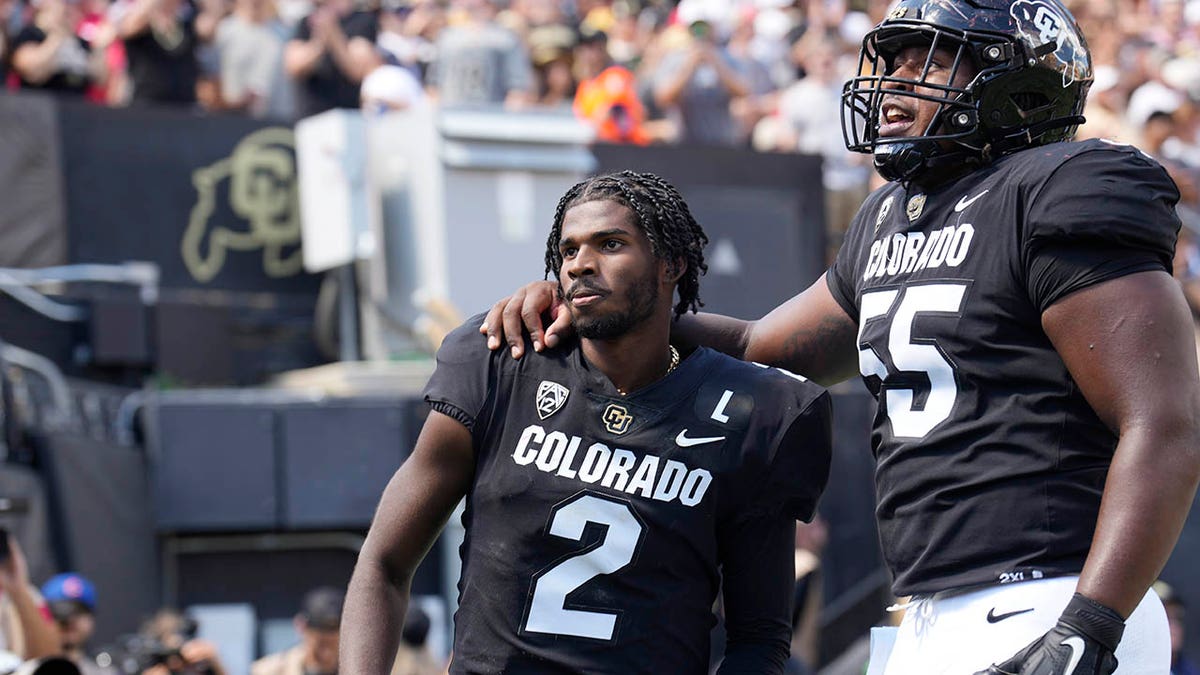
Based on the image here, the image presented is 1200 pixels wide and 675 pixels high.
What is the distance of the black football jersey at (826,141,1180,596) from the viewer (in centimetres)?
293

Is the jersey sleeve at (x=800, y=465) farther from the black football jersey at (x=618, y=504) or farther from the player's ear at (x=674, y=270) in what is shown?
the player's ear at (x=674, y=270)

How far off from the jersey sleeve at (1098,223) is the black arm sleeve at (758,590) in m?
0.72

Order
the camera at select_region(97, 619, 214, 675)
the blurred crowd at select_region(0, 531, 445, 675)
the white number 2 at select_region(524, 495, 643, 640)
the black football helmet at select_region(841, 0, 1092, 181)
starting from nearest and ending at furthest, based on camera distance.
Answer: the black football helmet at select_region(841, 0, 1092, 181) < the white number 2 at select_region(524, 495, 643, 640) < the blurred crowd at select_region(0, 531, 445, 675) < the camera at select_region(97, 619, 214, 675)

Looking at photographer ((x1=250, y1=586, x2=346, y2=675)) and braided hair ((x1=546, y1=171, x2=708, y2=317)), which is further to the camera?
photographer ((x1=250, y1=586, x2=346, y2=675))

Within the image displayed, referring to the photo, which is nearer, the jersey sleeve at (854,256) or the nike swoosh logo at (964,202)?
the nike swoosh logo at (964,202)

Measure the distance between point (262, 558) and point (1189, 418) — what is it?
7668 mm

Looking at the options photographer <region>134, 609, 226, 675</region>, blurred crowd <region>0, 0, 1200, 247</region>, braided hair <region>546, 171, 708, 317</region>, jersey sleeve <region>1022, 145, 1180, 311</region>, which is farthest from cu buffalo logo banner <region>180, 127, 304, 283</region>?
jersey sleeve <region>1022, 145, 1180, 311</region>

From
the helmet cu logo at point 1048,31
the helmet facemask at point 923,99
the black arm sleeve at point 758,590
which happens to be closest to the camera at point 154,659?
the black arm sleeve at point 758,590

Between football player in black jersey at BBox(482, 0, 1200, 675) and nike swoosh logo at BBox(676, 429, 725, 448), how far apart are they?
0.30 meters

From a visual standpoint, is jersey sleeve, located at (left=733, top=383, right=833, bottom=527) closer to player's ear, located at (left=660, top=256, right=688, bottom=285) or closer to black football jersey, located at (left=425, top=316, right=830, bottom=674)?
black football jersey, located at (left=425, top=316, right=830, bottom=674)

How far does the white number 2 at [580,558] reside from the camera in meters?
3.32

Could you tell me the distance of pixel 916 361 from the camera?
10.2ft

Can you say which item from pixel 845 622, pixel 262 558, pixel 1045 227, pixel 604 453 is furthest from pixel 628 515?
pixel 845 622

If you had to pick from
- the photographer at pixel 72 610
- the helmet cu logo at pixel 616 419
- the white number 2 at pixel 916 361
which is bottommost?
the photographer at pixel 72 610
